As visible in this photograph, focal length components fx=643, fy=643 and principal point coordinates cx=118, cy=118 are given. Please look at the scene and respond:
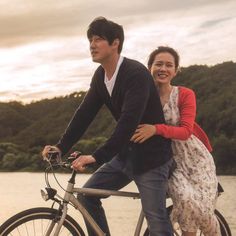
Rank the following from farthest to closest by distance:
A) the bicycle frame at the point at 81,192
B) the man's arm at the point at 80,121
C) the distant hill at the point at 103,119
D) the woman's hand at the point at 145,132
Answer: the distant hill at the point at 103,119
the man's arm at the point at 80,121
the bicycle frame at the point at 81,192
the woman's hand at the point at 145,132

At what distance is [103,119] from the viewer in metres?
31.3

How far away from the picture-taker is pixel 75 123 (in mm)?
4055

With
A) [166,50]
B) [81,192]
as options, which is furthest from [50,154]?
[166,50]

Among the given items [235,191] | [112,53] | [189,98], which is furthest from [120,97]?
[235,191]

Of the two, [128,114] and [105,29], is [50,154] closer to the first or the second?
[128,114]

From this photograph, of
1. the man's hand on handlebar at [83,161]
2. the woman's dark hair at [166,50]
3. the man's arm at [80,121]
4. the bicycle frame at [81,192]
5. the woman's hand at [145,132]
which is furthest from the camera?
Answer: the woman's dark hair at [166,50]

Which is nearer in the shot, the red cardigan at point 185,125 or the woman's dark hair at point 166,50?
the red cardigan at point 185,125

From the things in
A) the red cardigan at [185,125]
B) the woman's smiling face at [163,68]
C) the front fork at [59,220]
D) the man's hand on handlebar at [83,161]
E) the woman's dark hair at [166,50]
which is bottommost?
the front fork at [59,220]

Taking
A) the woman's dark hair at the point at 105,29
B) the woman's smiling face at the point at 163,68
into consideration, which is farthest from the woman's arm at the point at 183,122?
the woman's dark hair at the point at 105,29

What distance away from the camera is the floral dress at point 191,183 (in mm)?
3938

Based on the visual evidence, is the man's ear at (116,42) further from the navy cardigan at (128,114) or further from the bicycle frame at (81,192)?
the bicycle frame at (81,192)

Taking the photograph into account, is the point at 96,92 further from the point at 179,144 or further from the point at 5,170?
the point at 5,170

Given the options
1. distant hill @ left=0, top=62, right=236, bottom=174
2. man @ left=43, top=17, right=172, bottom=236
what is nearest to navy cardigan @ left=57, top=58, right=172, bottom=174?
man @ left=43, top=17, right=172, bottom=236

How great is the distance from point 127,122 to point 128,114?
0.04m
